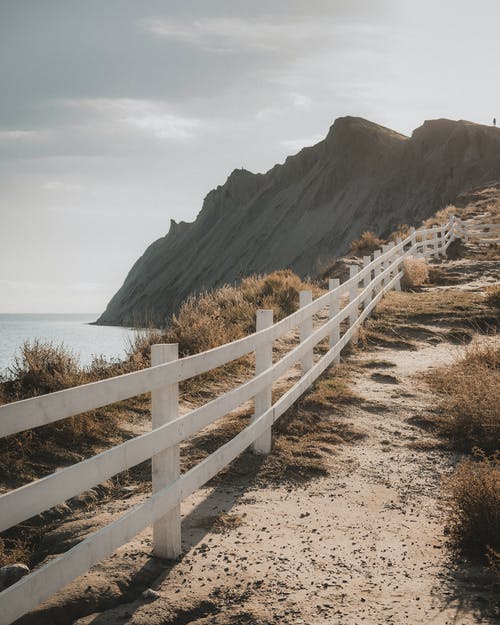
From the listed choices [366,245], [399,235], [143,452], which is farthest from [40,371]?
[399,235]

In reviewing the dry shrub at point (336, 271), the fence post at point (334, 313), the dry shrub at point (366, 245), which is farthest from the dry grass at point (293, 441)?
the dry shrub at point (366, 245)

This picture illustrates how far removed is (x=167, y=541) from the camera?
4.00 meters

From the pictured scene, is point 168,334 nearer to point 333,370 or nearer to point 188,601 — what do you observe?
point 333,370

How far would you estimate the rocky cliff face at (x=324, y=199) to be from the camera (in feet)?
256

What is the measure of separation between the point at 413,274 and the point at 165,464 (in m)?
15.2

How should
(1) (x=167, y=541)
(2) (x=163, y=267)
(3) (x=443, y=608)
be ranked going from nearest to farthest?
1. (3) (x=443, y=608)
2. (1) (x=167, y=541)
3. (2) (x=163, y=267)

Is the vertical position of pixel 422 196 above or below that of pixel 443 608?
above

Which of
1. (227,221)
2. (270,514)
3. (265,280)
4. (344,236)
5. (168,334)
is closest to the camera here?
(270,514)

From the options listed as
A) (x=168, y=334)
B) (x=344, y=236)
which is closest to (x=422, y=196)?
(x=344, y=236)

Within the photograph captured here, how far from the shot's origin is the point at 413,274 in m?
18.1

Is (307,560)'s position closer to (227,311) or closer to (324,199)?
(227,311)

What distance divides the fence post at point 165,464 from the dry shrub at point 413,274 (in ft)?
48.5

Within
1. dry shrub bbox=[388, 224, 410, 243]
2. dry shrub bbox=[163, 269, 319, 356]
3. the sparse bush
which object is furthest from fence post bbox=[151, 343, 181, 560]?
dry shrub bbox=[388, 224, 410, 243]

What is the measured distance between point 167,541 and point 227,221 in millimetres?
125535
